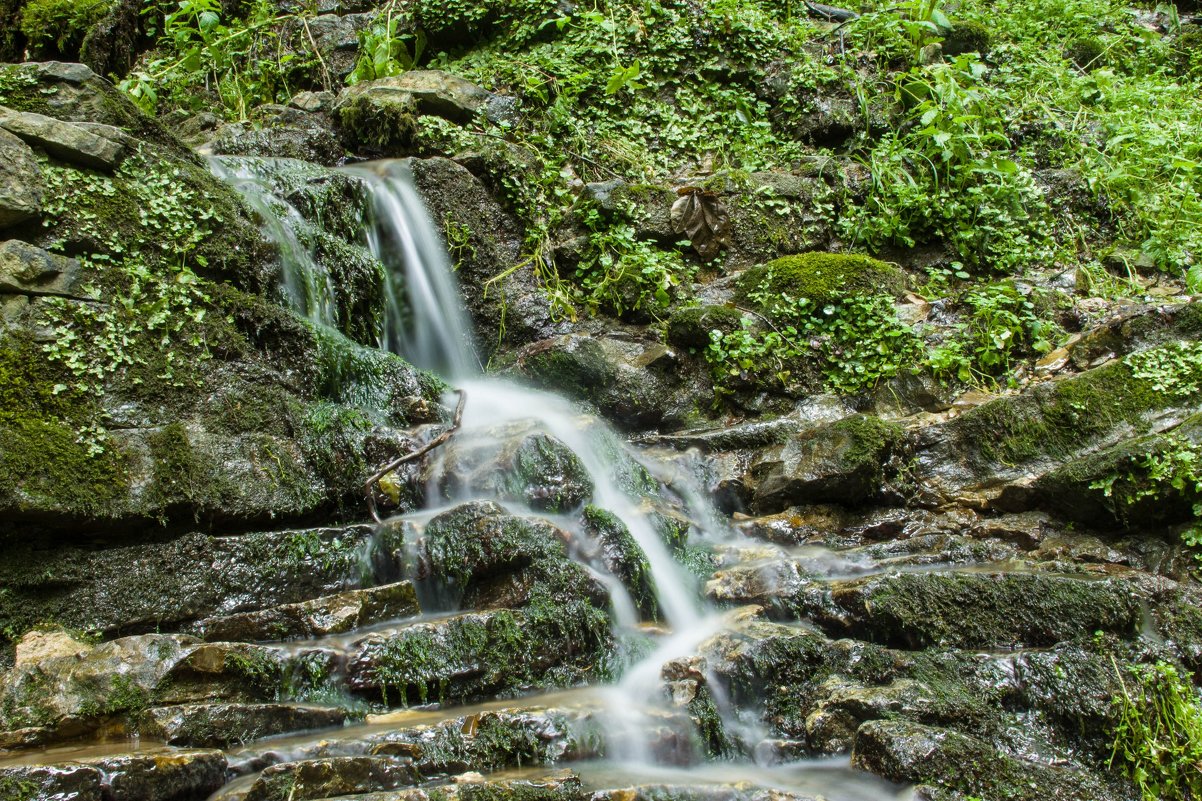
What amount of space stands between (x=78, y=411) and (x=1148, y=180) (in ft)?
30.0

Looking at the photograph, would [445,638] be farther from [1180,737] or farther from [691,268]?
[691,268]

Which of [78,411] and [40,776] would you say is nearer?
[40,776]

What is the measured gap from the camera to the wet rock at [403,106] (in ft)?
27.2

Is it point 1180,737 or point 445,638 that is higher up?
point 445,638

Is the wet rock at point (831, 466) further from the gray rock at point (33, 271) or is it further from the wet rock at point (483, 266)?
the gray rock at point (33, 271)

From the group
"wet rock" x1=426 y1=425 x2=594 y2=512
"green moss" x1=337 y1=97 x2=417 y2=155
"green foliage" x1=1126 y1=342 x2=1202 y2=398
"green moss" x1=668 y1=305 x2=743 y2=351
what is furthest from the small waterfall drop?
"green foliage" x1=1126 y1=342 x2=1202 y2=398

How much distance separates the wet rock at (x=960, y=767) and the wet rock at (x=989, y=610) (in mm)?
902

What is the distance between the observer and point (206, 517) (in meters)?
4.20

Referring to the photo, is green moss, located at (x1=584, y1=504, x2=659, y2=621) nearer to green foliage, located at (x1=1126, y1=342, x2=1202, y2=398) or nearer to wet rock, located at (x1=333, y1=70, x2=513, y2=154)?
green foliage, located at (x1=1126, y1=342, x2=1202, y2=398)

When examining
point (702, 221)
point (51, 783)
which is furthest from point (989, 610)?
point (702, 221)

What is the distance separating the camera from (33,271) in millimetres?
4246

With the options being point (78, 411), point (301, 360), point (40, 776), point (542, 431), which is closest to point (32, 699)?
point (40, 776)

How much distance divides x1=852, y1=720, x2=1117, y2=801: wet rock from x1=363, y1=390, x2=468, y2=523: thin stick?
2.80 m

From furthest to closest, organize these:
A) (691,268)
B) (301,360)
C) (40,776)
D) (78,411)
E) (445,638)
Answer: (691,268)
(301,360)
(78,411)
(445,638)
(40,776)
